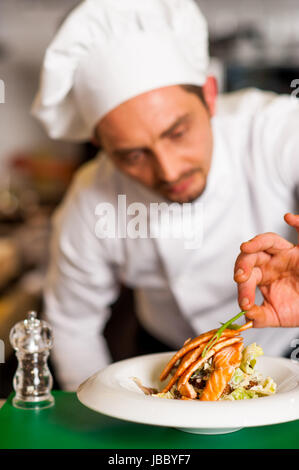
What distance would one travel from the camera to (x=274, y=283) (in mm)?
781

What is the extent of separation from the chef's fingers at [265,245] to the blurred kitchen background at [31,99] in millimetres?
958

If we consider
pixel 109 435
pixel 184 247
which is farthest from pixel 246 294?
pixel 184 247

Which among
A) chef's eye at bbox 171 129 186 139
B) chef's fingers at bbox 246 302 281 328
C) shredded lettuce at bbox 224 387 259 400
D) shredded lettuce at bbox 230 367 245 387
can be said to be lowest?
shredded lettuce at bbox 224 387 259 400

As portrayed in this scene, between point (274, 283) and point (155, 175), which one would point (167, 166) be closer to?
point (155, 175)

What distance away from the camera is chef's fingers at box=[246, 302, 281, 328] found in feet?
2.47

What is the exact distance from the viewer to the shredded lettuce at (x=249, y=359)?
681 millimetres

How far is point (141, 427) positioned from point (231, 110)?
2.69ft

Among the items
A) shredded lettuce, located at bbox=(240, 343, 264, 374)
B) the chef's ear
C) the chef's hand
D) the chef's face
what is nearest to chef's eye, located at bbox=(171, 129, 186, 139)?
the chef's face

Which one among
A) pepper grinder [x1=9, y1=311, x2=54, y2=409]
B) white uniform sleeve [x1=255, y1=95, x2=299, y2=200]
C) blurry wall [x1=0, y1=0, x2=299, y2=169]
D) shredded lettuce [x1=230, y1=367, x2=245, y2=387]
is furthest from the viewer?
blurry wall [x1=0, y1=0, x2=299, y2=169]

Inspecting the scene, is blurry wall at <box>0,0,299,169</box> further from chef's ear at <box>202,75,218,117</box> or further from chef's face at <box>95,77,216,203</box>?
chef's face at <box>95,77,216,203</box>

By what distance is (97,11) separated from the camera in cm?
102

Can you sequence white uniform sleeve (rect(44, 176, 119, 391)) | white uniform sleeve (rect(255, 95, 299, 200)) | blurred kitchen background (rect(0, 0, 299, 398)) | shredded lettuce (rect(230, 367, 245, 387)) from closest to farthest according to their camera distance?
1. shredded lettuce (rect(230, 367, 245, 387))
2. white uniform sleeve (rect(255, 95, 299, 200))
3. white uniform sleeve (rect(44, 176, 119, 391))
4. blurred kitchen background (rect(0, 0, 299, 398))
